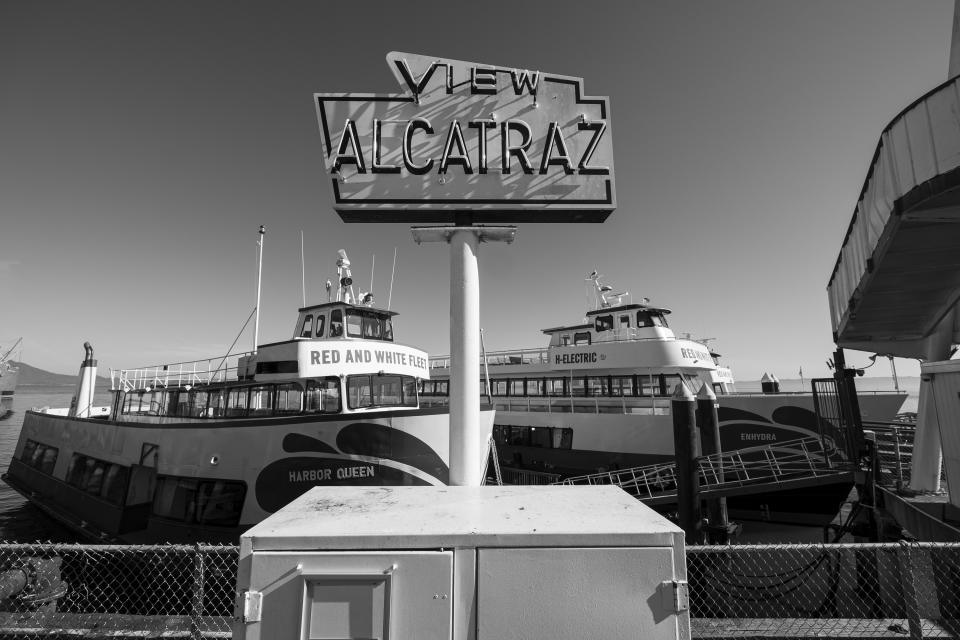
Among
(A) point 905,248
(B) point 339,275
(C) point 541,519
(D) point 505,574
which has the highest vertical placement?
(B) point 339,275

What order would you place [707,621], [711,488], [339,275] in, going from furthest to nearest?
[339,275], [711,488], [707,621]

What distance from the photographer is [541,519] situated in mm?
2887

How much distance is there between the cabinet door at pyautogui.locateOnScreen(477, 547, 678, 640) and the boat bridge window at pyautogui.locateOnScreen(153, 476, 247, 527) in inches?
364

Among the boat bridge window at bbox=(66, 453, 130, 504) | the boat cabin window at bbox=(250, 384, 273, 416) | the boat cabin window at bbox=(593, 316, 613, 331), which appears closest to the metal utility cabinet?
the boat cabin window at bbox=(250, 384, 273, 416)

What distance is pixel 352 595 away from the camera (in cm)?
254

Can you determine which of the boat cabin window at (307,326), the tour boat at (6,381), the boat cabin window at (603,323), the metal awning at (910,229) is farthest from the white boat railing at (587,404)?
the tour boat at (6,381)

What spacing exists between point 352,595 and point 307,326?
1325cm

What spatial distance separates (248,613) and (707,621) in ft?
13.7

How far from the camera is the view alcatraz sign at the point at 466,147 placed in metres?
4.81

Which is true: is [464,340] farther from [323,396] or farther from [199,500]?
[199,500]

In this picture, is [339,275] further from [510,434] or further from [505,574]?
[505,574]

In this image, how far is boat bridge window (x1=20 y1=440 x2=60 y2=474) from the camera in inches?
659

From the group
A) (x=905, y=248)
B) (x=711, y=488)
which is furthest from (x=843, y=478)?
(x=905, y=248)

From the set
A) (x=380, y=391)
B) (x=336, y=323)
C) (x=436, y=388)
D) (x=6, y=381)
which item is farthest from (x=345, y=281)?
(x=6, y=381)
